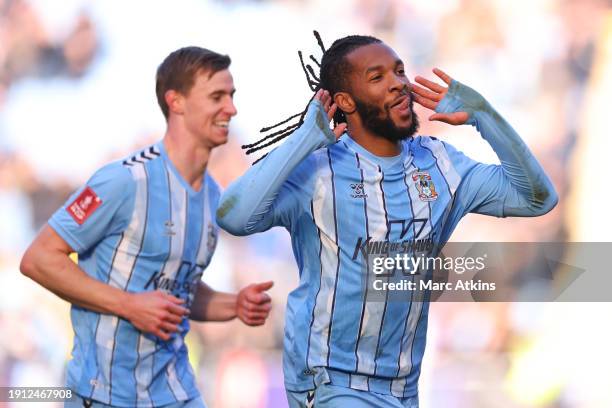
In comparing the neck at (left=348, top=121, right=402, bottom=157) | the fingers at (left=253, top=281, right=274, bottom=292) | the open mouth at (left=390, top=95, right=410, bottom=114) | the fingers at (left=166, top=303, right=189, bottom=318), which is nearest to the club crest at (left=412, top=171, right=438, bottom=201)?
the neck at (left=348, top=121, right=402, bottom=157)

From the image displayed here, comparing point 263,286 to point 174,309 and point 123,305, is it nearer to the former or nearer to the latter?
point 174,309

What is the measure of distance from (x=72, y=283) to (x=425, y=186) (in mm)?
1467

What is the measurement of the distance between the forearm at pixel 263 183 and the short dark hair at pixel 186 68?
1355mm

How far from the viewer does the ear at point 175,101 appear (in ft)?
15.9

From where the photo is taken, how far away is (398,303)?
3736mm

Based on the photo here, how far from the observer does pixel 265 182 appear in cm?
355

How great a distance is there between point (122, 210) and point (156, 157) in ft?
1.14

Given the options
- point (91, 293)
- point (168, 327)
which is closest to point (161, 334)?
point (168, 327)

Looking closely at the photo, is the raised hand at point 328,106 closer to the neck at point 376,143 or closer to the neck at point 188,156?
the neck at point 376,143

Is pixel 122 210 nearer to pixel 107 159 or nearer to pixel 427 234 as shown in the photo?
pixel 427 234

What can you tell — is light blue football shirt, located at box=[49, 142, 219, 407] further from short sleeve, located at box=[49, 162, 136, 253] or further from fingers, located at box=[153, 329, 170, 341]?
fingers, located at box=[153, 329, 170, 341]

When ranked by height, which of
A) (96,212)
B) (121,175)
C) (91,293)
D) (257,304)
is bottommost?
(91,293)

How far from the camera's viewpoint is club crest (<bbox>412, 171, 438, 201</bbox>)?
12.5 ft

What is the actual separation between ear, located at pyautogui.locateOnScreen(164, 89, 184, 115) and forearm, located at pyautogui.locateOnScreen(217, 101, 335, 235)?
1320 millimetres
